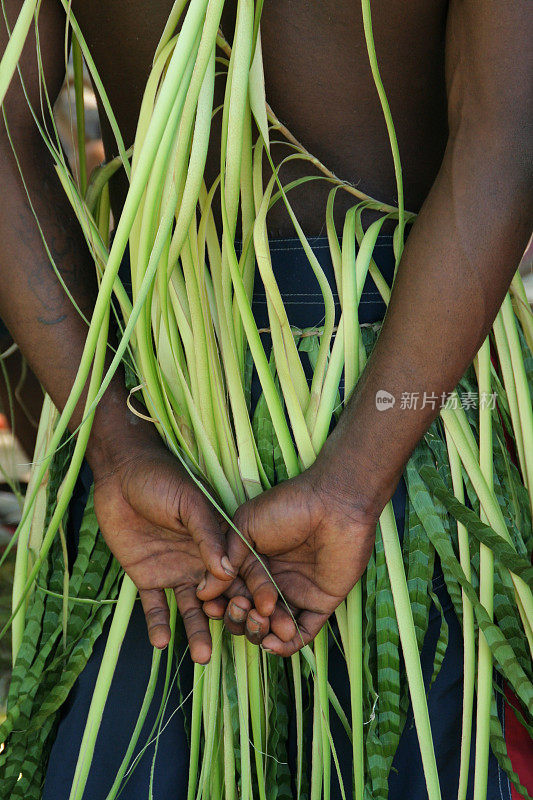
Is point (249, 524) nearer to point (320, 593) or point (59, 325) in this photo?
point (320, 593)

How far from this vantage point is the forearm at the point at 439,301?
77cm

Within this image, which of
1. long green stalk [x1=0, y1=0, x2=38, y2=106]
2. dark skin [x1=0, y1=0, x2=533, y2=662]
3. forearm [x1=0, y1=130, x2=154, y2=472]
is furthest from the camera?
forearm [x1=0, y1=130, x2=154, y2=472]

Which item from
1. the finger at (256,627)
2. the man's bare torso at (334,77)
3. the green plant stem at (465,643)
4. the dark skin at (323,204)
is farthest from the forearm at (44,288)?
the green plant stem at (465,643)

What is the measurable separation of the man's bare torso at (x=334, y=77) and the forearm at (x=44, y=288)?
0.47 ft

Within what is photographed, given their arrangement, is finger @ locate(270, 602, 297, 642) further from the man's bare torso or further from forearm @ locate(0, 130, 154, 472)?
the man's bare torso

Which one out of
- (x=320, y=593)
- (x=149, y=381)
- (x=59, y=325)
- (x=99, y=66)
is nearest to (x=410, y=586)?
(x=320, y=593)

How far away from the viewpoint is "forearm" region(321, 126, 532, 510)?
2.53 ft

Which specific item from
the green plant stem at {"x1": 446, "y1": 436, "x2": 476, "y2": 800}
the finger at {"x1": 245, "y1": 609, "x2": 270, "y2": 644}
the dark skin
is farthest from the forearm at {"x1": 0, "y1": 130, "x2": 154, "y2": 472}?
the green plant stem at {"x1": 446, "y1": 436, "x2": 476, "y2": 800}

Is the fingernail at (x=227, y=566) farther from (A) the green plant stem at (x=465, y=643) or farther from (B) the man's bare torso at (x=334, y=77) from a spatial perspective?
(B) the man's bare torso at (x=334, y=77)

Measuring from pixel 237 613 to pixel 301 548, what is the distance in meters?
0.10

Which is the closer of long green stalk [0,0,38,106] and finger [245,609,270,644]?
long green stalk [0,0,38,106]

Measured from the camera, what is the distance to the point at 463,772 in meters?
0.81

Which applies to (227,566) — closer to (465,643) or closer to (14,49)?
(465,643)

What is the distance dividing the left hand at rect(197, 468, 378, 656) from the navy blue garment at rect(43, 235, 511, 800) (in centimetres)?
11
